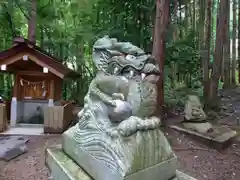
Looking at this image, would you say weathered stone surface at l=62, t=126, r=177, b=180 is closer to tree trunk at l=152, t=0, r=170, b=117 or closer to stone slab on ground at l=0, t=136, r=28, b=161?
stone slab on ground at l=0, t=136, r=28, b=161

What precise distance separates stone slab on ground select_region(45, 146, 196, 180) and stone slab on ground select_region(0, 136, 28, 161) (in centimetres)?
246

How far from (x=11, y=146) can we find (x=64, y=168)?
342 centimetres

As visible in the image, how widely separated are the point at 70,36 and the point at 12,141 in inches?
233

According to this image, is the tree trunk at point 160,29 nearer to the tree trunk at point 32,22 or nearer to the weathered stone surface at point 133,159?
the weathered stone surface at point 133,159

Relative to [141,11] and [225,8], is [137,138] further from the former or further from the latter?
[225,8]

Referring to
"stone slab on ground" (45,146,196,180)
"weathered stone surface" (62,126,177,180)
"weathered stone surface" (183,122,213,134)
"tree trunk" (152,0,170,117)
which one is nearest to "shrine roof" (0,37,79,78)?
"tree trunk" (152,0,170,117)

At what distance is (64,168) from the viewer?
2234 mm

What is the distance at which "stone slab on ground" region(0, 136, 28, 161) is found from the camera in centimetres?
469

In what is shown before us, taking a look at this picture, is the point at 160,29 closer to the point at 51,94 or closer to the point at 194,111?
the point at 194,111

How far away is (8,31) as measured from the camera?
977 centimetres

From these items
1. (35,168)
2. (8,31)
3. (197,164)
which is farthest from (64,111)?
(8,31)

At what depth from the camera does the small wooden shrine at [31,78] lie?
6.34m

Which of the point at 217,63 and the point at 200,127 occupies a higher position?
the point at 217,63

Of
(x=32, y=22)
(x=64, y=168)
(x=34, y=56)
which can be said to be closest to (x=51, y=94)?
(x=34, y=56)
